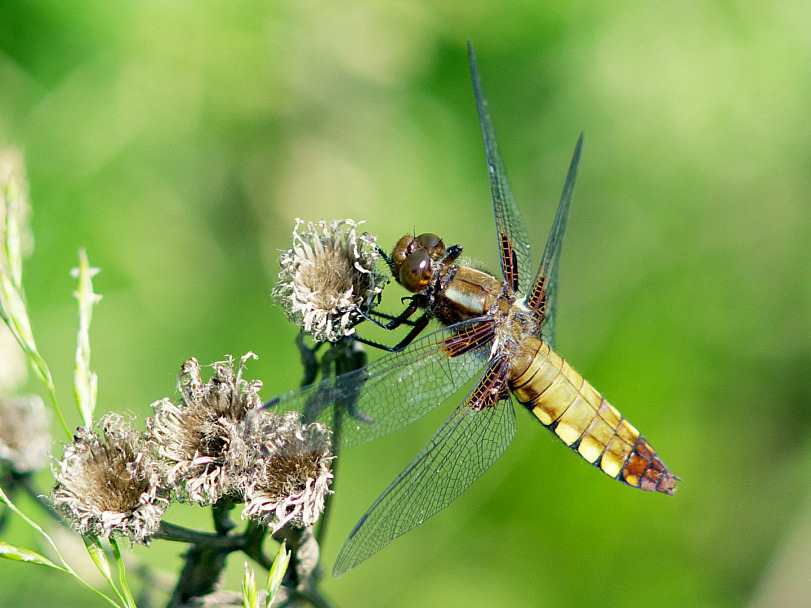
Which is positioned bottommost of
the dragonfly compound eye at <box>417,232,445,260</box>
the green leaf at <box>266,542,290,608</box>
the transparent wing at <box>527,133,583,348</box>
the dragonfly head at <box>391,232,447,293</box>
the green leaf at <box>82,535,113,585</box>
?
the green leaf at <box>82,535,113,585</box>

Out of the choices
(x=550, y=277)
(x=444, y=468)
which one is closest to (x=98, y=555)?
(x=444, y=468)

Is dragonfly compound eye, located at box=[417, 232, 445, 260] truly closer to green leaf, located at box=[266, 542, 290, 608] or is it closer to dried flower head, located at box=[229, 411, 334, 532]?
dried flower head, located at box=[229, 411, 334, 532]

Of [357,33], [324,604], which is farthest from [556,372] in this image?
[357,33]

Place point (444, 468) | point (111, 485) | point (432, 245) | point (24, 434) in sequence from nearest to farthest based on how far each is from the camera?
point (111, 485), point (24, 434), point (444, 468), point (432, 245)

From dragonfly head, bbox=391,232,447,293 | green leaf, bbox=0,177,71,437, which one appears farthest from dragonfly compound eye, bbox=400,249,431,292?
green leaf, bbox=0,177,71,437

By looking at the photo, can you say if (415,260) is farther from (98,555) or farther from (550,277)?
(98,555)
